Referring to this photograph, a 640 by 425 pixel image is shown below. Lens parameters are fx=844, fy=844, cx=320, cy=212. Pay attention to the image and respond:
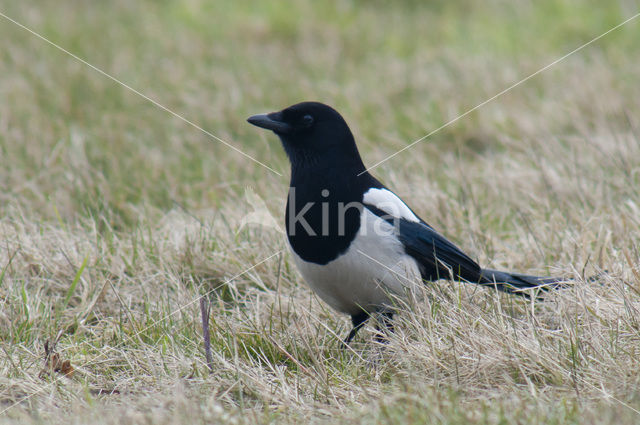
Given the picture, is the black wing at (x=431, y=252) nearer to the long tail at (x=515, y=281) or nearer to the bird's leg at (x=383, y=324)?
the long tail at (x=515, y=281)

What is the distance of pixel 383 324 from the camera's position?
295 cm

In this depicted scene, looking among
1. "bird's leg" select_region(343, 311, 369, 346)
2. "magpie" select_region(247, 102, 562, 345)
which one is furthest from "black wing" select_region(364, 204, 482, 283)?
"bird's leg" select_region(343, 311, 369, 346)

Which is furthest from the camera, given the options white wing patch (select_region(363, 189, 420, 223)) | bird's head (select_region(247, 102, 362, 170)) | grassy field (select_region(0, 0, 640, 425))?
bird's head (select_region(247, 102, 362, 170))

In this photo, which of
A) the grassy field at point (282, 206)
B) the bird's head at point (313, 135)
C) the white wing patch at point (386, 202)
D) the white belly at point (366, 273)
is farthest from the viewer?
the bird's head at point (313, 135)

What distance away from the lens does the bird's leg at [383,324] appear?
2877mm

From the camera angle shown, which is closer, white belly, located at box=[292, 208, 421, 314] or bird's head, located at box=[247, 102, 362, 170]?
white belly, located at box=[292, 208, 421, 314]

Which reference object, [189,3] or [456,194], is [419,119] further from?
[189,3]

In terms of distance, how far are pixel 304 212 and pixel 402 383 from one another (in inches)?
28.7

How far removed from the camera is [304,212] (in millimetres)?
2861

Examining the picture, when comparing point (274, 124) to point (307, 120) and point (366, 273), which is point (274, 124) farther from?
point (366, 273)

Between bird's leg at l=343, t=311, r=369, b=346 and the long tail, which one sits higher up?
the long tail

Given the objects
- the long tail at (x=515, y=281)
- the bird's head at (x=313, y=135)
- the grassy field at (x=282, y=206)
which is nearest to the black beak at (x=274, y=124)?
the bird's head at (x=313, y=135)

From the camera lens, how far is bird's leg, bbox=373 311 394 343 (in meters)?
2.88

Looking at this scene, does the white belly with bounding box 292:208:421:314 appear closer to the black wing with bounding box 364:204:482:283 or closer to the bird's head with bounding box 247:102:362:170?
the black wing with bounding box 364:204:482:283
